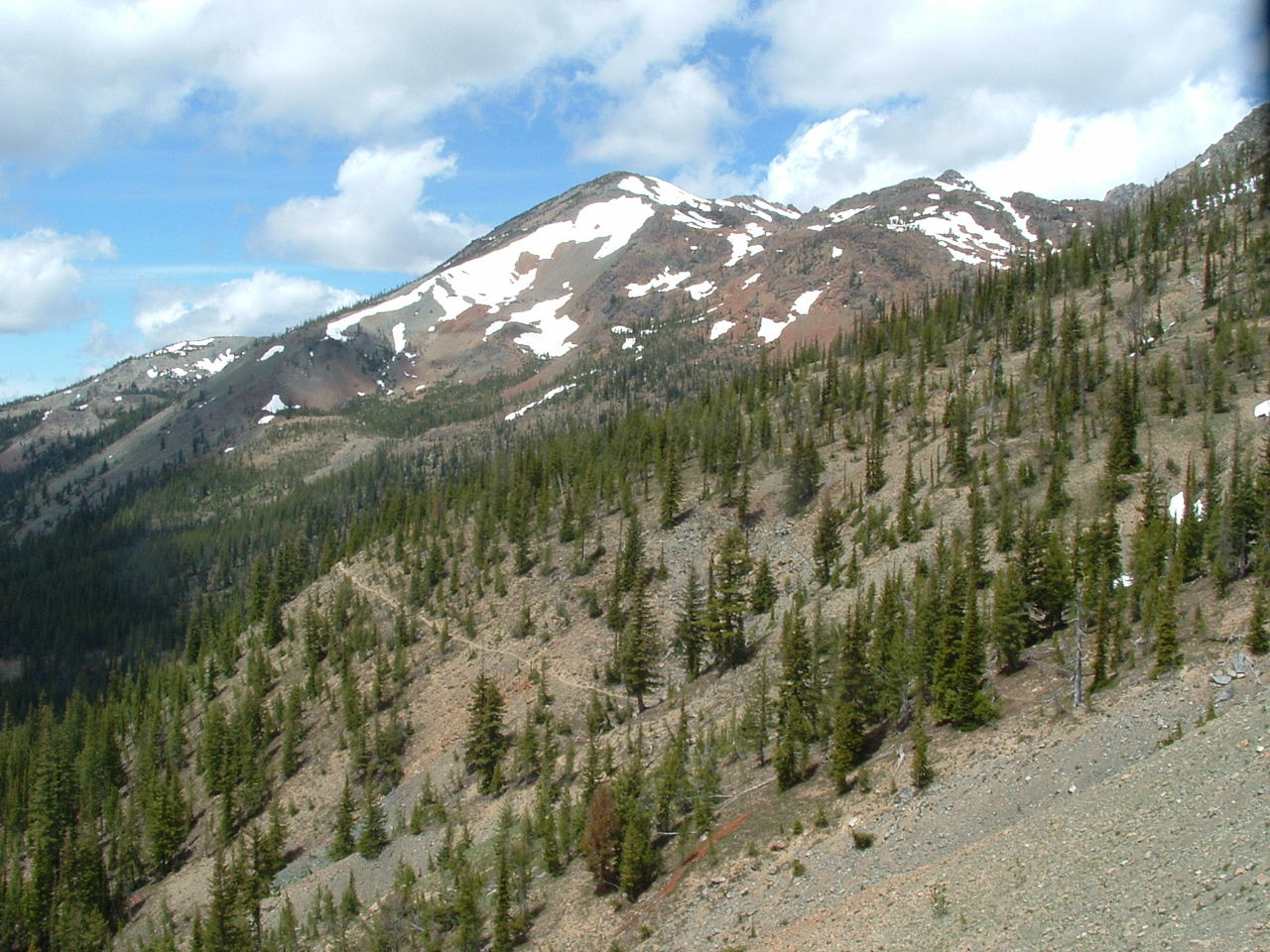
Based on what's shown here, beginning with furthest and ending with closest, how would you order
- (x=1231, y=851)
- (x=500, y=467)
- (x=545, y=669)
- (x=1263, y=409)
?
(x=500, y=467)
(x=545, y=669)
(x=1263, y=409)
(x=1231, y=851)

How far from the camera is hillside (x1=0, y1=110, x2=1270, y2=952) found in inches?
1235

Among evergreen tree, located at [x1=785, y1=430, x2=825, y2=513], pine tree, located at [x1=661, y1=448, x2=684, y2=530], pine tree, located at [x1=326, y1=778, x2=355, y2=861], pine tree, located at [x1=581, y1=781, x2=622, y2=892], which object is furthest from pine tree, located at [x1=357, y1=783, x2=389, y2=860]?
evergreen tree, located at [x1=785, y1=430, x2=825, y2=513]

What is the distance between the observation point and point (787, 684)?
4850 centimetres

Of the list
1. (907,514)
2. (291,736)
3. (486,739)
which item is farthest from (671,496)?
(291,736)

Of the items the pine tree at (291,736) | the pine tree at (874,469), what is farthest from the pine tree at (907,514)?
the pine tree at (291,736)

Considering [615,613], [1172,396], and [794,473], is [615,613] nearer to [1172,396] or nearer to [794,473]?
[794,473]

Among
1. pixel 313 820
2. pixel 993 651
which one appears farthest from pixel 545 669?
pixel 993 651

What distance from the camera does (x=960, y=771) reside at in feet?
118

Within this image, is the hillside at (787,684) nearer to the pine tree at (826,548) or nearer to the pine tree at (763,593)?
the pine tree at (763,593)

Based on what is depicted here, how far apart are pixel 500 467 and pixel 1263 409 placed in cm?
8897

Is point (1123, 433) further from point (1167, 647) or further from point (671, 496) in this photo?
point (671, 496)

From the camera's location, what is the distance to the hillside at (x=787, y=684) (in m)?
31.4

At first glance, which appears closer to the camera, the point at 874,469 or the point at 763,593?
the point at 763,593

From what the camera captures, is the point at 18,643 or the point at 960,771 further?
the point at 18,643
